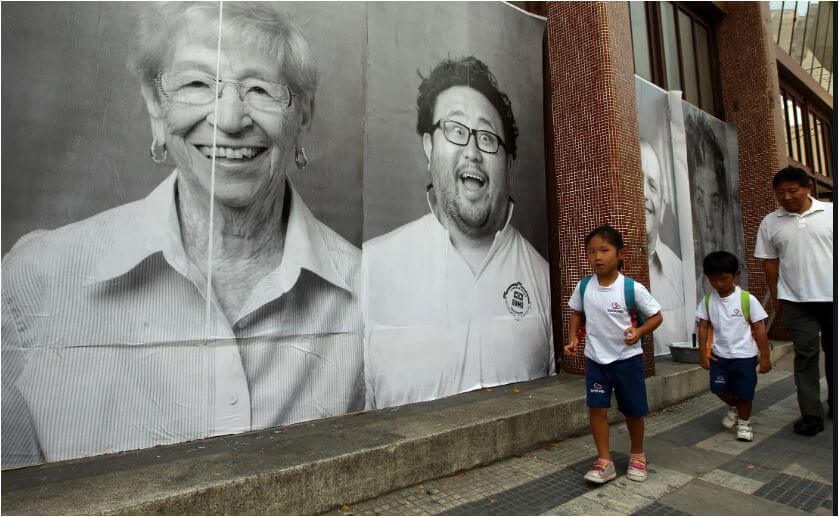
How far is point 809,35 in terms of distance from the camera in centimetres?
1645

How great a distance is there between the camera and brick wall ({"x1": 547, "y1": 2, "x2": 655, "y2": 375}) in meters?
5.66

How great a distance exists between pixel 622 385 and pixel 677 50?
348 inches

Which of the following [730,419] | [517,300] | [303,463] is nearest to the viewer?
[303,463]

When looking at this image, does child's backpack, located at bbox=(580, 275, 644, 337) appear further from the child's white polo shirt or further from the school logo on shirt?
the school logo on shirt

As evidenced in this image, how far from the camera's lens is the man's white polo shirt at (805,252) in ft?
13.5

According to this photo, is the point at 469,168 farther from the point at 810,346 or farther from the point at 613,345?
the point at 810,346

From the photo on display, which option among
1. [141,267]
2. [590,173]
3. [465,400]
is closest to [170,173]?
[141,267]

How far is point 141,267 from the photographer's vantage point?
343cm

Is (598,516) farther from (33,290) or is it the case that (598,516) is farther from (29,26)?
(29,26)

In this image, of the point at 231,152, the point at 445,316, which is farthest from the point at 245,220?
the point at 445,316

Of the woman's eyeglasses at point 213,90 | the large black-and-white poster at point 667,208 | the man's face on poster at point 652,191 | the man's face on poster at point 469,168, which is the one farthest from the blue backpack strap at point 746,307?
the woman's eyeglasses at point 213,90

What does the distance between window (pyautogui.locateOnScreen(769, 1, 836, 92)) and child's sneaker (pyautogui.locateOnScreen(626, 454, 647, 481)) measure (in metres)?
17.2

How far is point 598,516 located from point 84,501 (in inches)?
107

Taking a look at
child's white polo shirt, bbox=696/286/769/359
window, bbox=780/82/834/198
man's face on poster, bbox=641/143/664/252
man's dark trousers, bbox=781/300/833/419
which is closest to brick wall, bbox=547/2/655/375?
child's white polo shirt, bbox=696/286/769/359
